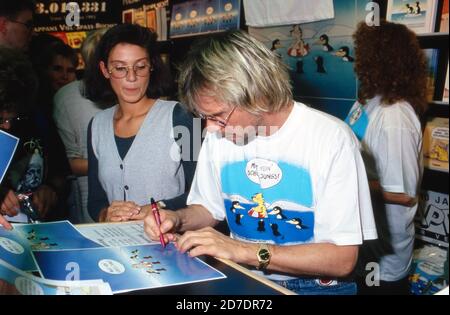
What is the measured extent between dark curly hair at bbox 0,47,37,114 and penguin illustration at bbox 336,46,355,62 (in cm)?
159

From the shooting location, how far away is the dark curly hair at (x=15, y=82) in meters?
1.28

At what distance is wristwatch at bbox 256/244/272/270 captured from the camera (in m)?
0.92

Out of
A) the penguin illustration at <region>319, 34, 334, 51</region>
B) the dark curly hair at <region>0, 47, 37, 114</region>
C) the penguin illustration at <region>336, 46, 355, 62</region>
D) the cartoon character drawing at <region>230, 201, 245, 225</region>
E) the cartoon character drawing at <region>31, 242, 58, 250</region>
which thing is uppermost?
the penguin illustration at <region>319, 34, 334, 51</region>

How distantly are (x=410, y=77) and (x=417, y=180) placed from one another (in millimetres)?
429

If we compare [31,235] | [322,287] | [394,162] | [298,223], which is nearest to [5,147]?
[31,235]

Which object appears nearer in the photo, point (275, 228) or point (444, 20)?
point (275, 228)

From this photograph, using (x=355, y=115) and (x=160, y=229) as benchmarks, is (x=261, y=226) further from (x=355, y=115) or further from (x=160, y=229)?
(x=355, y=115)

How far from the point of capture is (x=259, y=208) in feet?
3.59

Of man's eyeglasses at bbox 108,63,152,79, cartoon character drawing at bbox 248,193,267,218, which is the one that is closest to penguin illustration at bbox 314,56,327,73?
man's eyeglasses at bbox 108,63,152,79

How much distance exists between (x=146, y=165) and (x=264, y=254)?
742mm

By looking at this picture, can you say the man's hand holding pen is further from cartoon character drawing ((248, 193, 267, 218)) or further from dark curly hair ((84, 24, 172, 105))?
dark curly hair ((84, 24, 172, 105))
